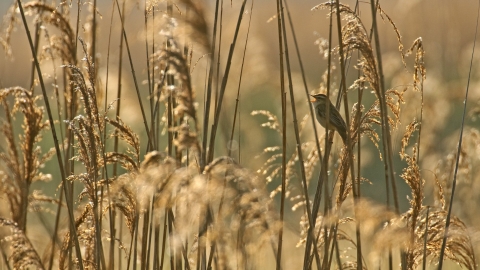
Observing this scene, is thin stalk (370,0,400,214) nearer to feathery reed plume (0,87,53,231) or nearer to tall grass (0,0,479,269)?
tall grass (0,0,479,269)

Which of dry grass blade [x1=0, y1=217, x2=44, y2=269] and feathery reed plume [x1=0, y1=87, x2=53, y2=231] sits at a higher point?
feathery reed plume [x1=0, y1=87, x2=53, y2=231]

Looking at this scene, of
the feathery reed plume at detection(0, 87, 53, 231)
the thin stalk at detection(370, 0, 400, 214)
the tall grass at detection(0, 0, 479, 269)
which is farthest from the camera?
the feathery reed plume at detection(0, 87, 53, 231)

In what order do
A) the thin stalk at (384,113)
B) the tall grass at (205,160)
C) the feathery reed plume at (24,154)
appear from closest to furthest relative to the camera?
the tall grass at (205,160) → the thin stalk at (384,113) → the feathery reed plume at (24,154)

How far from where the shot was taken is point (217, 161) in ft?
6.49

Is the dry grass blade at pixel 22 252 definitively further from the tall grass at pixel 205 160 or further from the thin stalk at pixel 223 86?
the thin stalk at pixel 223 86

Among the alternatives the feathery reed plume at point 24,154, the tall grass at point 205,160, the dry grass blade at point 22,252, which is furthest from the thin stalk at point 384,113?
the feathery reed plume at point 24,154

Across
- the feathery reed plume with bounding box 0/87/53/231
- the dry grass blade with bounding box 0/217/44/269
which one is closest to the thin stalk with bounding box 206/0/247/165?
the dry grass blade with bounding box 0/217/44/269

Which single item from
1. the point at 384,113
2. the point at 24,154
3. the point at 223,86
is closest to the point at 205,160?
the point at 223,86

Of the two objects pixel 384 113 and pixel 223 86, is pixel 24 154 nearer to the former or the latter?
pixel 223 86

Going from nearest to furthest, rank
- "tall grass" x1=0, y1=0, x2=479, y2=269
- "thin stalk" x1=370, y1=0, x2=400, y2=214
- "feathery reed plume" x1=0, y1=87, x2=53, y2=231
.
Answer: "tall grass" x1=0, y1=0, x2=479, y2=269
"thin stalk" x1=370, y1=0, x2=400, y2=214
"feathery reed plume" x1=0, y1=87, x2=53, y2=231

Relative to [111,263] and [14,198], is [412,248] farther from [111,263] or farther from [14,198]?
[14,198]

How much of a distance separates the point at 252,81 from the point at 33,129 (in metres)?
1.19

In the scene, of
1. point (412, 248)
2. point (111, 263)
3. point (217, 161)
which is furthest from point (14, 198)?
point (412, 248)

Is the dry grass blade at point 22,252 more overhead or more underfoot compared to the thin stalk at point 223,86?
more underfoot
